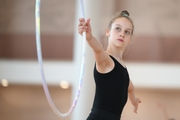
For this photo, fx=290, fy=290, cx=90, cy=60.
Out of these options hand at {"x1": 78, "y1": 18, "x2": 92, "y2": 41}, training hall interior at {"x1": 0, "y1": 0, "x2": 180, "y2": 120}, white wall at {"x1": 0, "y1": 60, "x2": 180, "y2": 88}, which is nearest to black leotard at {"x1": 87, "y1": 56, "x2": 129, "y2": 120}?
hand at {"x1": 78, "y1": 18, "x2": 92, "y2": 41}

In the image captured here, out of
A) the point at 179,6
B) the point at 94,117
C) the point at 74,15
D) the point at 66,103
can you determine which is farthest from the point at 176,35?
the point at 94,117

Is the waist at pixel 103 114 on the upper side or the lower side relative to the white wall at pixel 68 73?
upper

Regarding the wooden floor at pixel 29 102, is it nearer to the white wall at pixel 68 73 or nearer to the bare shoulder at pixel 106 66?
the white wall at pixel 68 73

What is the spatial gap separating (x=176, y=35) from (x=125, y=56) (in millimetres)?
366

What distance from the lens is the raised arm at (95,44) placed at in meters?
0.74

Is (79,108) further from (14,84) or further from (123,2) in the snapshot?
(123,2)

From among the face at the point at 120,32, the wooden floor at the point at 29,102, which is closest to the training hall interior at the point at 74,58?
the wooden floor at the point at 29,102

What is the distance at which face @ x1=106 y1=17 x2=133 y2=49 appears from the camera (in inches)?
35.0

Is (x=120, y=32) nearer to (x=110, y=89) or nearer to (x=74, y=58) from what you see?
(x=110, y=89)

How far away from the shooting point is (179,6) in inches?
76.4

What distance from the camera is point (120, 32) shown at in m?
0.89

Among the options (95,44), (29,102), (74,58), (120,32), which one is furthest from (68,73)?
(95,44)

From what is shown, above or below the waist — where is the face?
above

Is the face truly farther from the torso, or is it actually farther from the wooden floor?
the wooden floor
